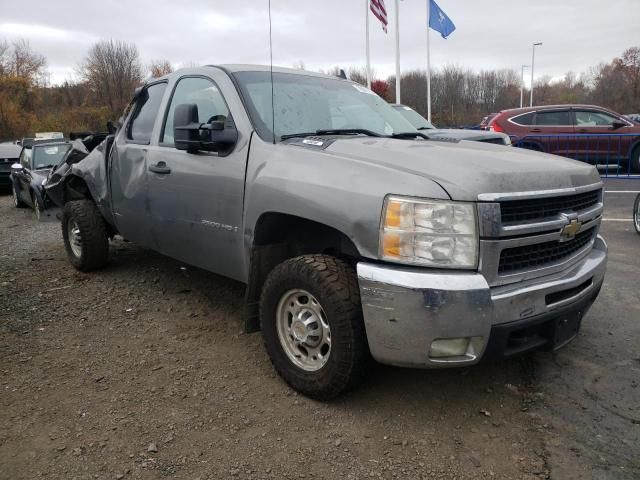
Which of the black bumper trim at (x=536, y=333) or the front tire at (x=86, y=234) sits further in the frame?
the front tire at (x=86, y=234)

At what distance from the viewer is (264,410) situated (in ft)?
9.48

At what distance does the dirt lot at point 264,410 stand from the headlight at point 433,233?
911 millimetres

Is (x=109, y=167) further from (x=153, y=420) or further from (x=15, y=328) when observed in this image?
(x=153, y=420)

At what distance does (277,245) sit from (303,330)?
1.97 feet

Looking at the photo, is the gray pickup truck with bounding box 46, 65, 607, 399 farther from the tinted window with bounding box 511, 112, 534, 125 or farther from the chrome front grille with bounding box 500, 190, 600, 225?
the tinted window with bounding box 511, 112, 534, 125

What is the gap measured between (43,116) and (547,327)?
63317 mm

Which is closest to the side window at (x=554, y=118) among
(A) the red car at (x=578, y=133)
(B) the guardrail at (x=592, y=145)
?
(A) the red car at (x=578, y=133)

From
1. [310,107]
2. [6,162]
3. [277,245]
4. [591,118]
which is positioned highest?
[591,118]

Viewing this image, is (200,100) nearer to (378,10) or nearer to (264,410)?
(264,410)

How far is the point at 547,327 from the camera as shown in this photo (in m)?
2.72

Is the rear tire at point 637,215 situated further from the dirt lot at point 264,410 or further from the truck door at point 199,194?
the truck door at point 199,194

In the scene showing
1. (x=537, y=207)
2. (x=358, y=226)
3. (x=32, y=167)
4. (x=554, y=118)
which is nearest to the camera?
(x=358, y=226)

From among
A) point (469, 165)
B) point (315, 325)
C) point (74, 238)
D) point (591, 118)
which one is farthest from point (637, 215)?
point (591, 118)

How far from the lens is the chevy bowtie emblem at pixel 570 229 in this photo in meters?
2.77
